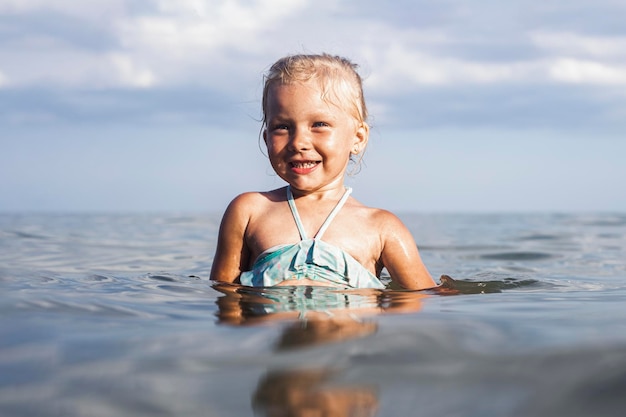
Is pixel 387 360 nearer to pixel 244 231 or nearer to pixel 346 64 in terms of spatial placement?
pixel 244 231

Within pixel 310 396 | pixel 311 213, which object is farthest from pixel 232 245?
pixel 310 396

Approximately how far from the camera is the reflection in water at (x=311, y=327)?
1568 millimetres

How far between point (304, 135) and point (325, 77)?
1.27 feet

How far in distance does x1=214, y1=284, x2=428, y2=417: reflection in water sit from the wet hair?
3.84 feet

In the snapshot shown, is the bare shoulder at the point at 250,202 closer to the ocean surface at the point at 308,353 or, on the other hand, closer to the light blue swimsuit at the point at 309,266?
the light blue swimsuit at the point at 309,266

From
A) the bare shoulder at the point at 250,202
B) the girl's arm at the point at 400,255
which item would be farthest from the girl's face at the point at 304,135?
the girl's arm at the point at 400,255

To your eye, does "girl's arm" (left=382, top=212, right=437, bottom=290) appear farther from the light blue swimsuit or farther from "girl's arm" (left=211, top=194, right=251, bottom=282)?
"girl's arm" (left=211, top=194, right=251, bottom=282)

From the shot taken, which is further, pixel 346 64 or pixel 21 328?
pixel 346 64

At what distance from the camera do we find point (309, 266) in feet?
12.7

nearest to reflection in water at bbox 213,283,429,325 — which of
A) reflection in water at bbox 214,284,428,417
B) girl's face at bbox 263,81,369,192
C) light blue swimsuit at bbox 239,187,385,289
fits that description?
reflection in water at bbox 214,284,428,417

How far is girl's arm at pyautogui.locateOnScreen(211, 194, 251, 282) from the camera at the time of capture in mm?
4102

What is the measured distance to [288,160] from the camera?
13.3ft

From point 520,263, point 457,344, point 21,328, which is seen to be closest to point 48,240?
point 520,263

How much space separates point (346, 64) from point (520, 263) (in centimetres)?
416
